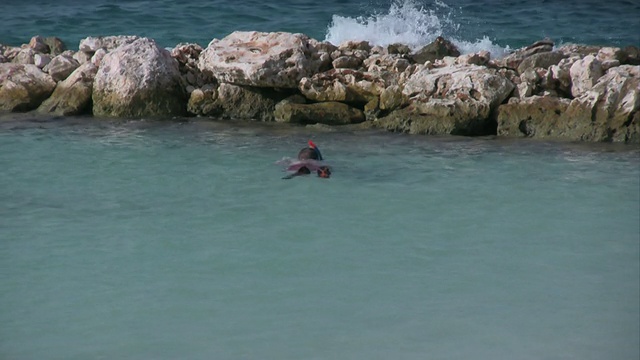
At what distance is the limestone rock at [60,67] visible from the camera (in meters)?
14.5

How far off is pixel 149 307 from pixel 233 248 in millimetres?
1423

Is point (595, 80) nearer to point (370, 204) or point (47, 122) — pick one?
point (370, 204)

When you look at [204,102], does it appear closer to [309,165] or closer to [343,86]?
[343,86]

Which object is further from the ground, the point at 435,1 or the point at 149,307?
the point at 435,1

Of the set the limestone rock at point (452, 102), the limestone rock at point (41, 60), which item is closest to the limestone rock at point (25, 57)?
the limestone rock at point (41, 60)

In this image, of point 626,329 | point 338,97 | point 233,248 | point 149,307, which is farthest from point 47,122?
point 626,329

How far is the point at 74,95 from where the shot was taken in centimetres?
1416

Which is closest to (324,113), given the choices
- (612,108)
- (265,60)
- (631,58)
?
(265,60)

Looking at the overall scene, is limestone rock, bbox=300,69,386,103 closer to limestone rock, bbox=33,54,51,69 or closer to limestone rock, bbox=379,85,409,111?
limestone rock, bbox=379,85,409,111

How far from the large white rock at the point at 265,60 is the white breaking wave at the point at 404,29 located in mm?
3724

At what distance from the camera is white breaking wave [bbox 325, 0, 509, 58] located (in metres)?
17.6

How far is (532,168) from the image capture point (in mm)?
11477

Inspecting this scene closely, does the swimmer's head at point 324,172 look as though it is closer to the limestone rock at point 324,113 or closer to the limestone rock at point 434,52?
the limestone rock at point 324,113

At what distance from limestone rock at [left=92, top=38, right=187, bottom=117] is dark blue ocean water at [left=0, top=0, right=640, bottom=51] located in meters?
5.06
